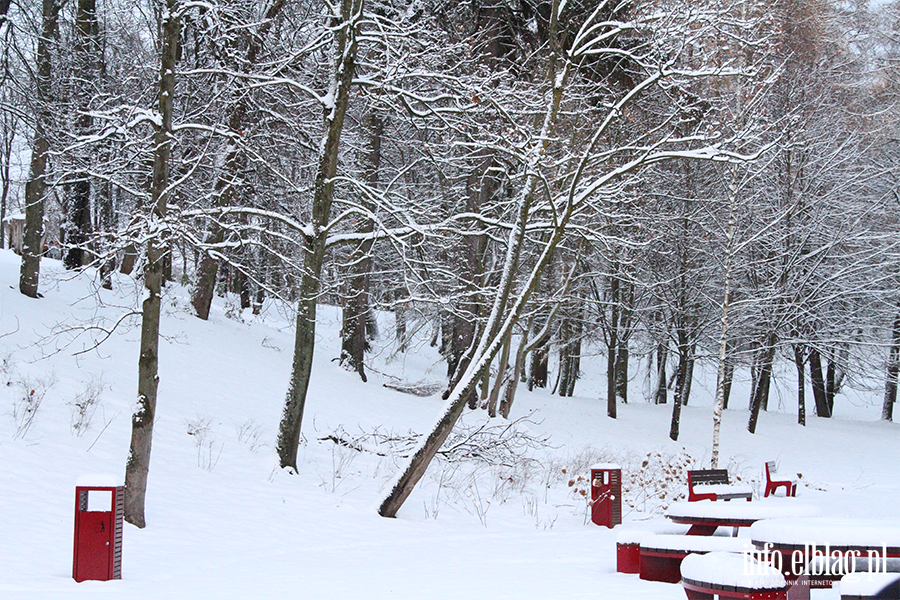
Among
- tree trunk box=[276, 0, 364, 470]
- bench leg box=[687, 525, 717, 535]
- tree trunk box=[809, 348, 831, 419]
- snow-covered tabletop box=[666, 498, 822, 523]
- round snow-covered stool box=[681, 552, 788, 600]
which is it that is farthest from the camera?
tree trunk box=[809, 348, 831, 419]

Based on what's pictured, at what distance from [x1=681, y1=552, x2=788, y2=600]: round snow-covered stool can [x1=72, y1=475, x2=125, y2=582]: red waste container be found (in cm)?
433

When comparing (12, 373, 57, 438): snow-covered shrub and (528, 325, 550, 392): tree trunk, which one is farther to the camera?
(528, 325, 550, 392): tree trunk

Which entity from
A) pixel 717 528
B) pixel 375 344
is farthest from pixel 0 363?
pixel 375 344

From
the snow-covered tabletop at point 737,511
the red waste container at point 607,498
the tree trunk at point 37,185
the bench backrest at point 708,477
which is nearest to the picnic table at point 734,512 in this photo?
the snow-covered tabletop at point 737,511

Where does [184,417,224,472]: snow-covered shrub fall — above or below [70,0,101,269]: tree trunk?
below

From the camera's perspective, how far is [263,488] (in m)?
9.88

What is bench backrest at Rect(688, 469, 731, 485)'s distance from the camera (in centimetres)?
1062

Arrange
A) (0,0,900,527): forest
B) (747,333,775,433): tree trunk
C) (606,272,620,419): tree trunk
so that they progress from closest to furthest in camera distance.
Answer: (0,0,900,527): forest → (747,333,775,433): tree trunk → (606,272,620,419): tree trunk

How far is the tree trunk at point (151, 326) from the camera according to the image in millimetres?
7664

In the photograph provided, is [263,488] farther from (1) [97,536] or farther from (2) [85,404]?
(1) [97,536]

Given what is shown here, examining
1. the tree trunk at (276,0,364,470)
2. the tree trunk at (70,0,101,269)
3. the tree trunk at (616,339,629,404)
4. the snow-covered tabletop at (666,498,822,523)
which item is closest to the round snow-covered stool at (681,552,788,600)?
the snow-covered tabletop at (666,498,822,523)

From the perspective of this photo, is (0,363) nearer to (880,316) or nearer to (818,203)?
(818,203)

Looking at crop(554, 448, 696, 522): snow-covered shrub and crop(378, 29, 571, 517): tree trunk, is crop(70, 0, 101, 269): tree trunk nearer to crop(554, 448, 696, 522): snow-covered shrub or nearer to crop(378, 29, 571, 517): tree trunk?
crop(378, 29, 571, 517): tree trunk

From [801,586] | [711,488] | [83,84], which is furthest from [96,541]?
[83,84]
